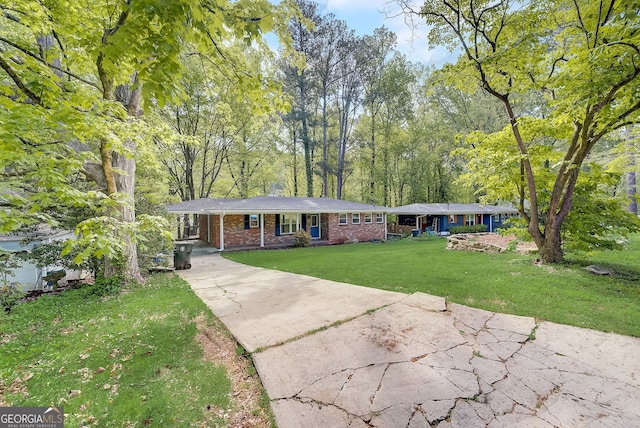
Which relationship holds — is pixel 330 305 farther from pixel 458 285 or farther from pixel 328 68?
pixel 328 68

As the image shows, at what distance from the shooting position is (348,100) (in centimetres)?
2334

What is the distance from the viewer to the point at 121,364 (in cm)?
313

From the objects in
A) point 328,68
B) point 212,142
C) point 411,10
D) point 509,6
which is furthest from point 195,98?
point 509,6

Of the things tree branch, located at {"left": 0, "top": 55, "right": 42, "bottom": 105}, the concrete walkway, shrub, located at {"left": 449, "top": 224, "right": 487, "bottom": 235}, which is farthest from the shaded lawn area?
shrub, located at {"left": 449, "top": 224, "right": 487, "bottom": 235}

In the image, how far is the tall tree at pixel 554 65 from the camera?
544 centimetres

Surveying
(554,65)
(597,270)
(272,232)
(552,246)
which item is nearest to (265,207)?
(272,232)

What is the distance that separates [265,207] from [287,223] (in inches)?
89.2

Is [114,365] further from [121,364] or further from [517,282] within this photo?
[517,282]

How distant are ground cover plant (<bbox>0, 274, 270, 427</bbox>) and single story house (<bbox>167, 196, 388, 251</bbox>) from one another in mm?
8928

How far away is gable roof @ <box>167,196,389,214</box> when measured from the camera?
13.8m

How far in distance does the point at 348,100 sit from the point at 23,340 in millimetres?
23797

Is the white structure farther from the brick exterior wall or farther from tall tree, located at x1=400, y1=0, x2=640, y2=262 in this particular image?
tall tree, located at x1=400, y1=0, x2=640, y2=262

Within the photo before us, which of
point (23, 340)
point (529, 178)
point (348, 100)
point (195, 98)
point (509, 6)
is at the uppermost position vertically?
point (348, 100)

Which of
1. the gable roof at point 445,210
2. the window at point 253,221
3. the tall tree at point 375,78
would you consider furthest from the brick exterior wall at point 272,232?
the tall tree at point 375,78
